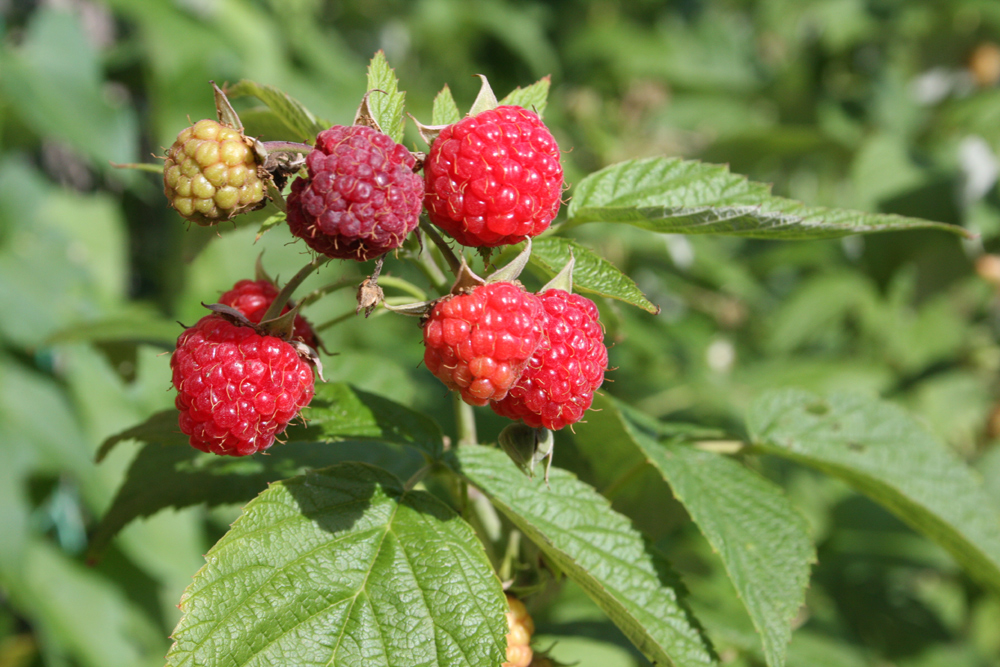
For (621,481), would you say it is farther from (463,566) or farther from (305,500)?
(305,500)

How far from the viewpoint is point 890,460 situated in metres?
1.47

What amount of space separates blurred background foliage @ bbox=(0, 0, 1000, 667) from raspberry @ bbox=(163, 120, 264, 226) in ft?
2.41

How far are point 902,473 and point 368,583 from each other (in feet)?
3.34

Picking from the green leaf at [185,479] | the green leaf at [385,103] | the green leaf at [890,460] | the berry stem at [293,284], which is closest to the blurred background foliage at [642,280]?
the green leaf at [185,479]

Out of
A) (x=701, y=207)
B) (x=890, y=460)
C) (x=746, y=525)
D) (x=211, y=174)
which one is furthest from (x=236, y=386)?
(x=890, y=460)

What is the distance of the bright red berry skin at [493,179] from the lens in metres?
0.95

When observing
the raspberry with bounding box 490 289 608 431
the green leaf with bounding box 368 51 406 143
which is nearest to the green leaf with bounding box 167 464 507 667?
the raspberry with bounding box 490 289 608 431

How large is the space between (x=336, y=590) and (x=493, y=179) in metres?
0.54

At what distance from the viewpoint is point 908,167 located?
2.89 m

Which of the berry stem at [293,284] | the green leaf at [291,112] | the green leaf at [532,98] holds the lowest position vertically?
the berry stem at [293,284]

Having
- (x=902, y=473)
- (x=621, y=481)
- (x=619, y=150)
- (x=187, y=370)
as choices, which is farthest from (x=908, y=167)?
(x=187, y=370)

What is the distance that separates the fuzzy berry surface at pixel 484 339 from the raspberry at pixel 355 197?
116 mm

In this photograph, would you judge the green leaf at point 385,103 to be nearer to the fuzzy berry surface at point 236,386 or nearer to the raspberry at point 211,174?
the raspberry at point 211,174

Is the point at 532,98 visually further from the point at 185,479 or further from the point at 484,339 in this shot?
the point at 185,479
